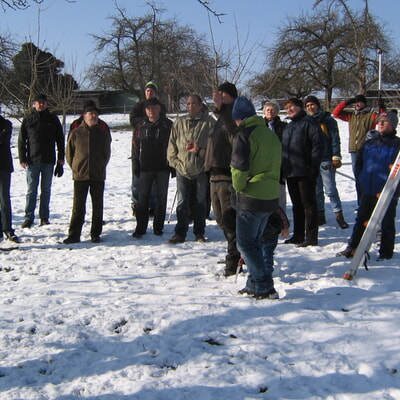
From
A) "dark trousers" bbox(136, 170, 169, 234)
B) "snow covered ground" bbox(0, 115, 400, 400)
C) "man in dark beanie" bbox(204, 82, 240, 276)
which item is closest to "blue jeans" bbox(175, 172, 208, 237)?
"dark trousers" bbox(136, 170, 169, 234)

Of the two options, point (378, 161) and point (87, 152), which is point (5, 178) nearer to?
point (87, 152)

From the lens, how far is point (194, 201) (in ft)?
21.3

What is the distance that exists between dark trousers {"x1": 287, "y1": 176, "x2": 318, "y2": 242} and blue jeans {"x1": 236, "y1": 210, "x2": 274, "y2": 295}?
6.15ft

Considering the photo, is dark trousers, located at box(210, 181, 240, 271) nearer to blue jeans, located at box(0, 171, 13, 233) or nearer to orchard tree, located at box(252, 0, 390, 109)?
blue jeans, located at box(0, 171, 13, 233)

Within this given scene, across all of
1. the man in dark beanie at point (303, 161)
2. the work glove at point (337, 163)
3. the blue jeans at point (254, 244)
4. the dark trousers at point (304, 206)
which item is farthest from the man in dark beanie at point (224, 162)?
the work glove at point (337, 163)

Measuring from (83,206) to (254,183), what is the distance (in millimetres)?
3350

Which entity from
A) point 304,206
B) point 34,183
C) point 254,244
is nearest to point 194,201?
point 304,206

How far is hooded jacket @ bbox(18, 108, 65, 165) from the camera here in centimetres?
724

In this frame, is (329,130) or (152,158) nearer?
(152,158)

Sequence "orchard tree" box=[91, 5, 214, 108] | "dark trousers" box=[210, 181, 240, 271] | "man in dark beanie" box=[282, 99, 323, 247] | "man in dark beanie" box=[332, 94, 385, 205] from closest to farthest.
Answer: "dark trousers" box=[210, 181, 240, 271] → "man in dark beanie" box=[282, 99, 323, 247] → "man in dark beanie" box=[332, 94, 385, 205] → "orchard tree" box=[91, 5, 214, 108]

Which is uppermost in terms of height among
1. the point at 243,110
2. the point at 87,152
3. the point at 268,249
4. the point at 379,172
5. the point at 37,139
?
the point at 243,110

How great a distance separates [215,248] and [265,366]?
10.1 feet

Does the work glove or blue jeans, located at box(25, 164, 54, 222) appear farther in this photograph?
blue jeans, located at box(25, 164, 54, 222)

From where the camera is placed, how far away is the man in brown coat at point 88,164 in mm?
6488
